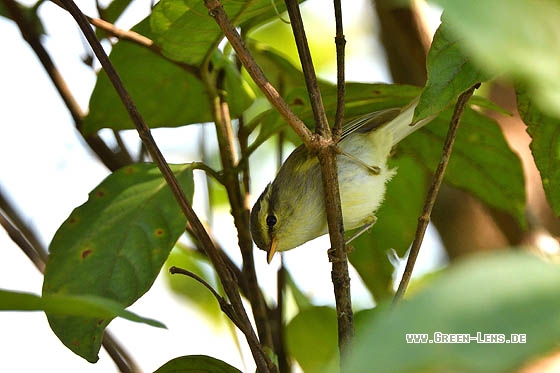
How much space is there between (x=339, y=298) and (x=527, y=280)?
3.20 feet

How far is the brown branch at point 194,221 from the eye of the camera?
148 cm

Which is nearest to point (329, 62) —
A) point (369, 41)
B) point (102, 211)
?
point (369, 41)

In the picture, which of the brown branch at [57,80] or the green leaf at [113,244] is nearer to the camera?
the green leaf at [113,244]

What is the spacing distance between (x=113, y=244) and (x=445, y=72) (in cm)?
104

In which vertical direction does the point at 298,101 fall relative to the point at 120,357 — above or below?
above

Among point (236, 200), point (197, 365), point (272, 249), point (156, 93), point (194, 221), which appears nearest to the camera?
point (194, 221)

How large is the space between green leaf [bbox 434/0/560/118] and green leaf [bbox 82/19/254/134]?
66.2 inches

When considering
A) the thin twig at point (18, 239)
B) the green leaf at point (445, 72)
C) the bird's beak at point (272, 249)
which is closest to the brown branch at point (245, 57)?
the green leaf at point (445, 72)

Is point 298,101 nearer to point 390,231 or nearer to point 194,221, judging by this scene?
point 390,231

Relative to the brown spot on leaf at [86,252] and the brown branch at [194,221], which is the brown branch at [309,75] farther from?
the brown spot on leaf at [86,252]

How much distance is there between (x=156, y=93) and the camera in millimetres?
2334

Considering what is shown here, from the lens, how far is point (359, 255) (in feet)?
8.57

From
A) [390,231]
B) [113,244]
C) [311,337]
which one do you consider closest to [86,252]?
[113,244]

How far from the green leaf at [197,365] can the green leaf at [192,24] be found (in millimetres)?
840
